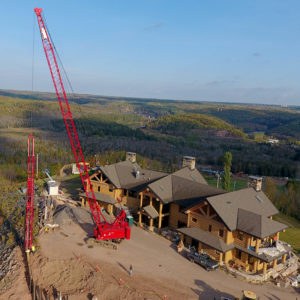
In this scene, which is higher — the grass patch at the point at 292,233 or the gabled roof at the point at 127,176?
the gabled roof at the point at 127,176

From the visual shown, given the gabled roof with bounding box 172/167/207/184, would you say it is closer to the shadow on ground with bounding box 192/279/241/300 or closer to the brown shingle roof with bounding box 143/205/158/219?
the brown shingle roof with bounding box 143/205/158/219

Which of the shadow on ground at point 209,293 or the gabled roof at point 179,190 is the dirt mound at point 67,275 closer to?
the shadow on ground at point 209,293

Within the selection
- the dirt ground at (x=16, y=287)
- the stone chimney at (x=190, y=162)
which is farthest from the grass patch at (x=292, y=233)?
the dirt ground at (x=16, y=287)

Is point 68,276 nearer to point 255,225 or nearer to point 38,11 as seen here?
point 255,225

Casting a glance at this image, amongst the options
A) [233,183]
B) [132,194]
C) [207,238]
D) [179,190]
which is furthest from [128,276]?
[233,183]

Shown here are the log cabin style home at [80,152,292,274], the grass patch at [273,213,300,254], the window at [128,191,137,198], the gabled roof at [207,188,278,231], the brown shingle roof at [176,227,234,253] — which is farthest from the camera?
the window at [128,191,137,198]

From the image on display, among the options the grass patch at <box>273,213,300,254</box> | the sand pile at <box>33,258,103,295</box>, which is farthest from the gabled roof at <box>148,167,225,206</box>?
the grass patch at <box>273,213,300,254</box>
